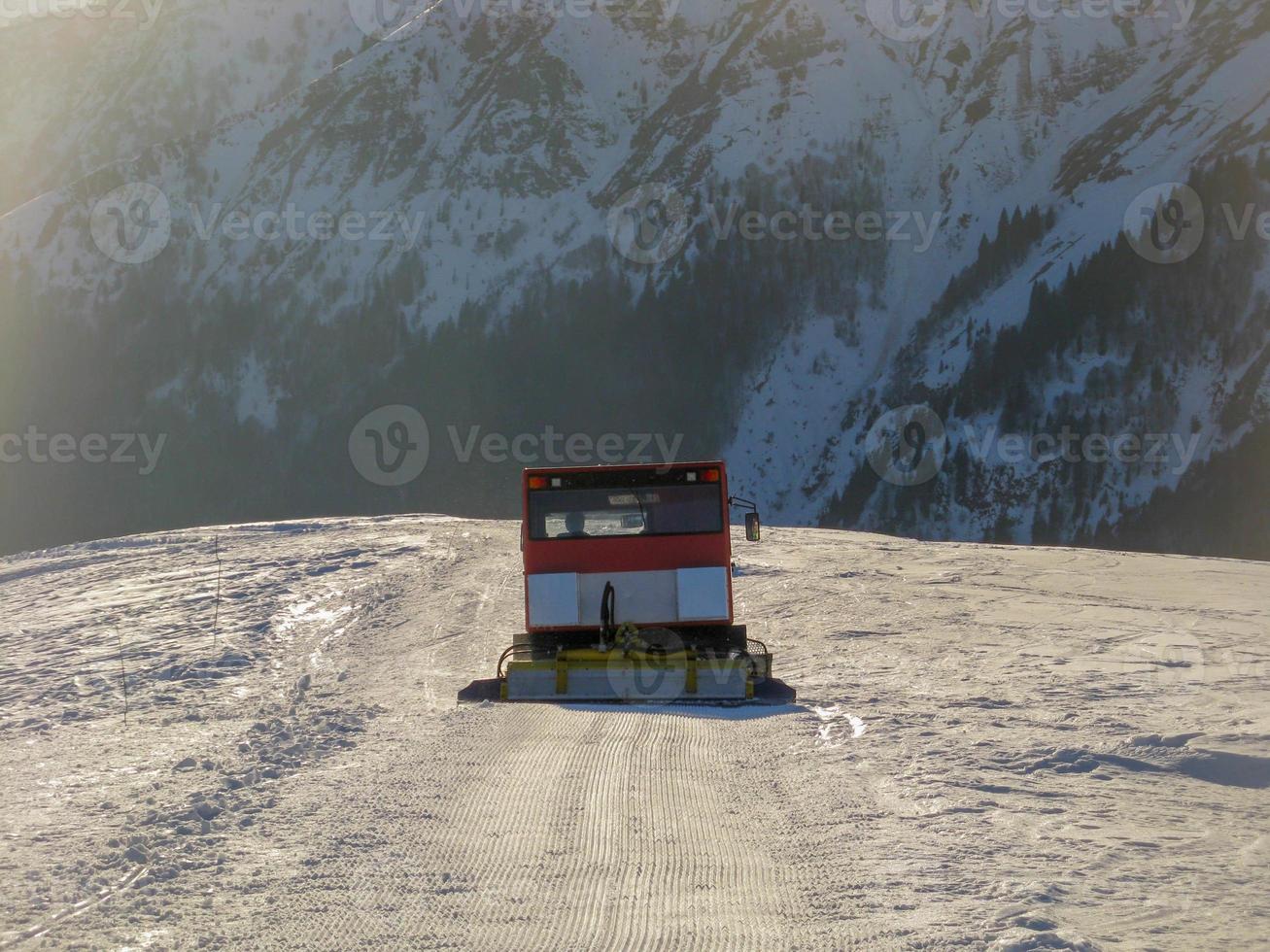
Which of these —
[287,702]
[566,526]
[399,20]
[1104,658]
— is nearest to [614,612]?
[566,526]

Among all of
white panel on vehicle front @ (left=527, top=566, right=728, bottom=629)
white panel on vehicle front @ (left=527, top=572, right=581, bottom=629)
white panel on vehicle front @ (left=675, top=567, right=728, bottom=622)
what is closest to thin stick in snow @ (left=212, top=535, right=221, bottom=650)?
white panel on vehicle front @ (left=527, top=572, right=581, bottom=629)

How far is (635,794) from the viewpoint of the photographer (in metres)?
8.39

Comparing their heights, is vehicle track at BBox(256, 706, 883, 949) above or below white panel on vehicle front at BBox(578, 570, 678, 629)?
below

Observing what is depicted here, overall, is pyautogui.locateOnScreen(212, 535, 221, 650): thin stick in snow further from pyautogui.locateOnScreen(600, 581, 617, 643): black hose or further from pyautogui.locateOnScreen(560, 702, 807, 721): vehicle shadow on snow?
pyautogui.locateOnScreen(560, 702, 807, 721): vehicle shadow on snow

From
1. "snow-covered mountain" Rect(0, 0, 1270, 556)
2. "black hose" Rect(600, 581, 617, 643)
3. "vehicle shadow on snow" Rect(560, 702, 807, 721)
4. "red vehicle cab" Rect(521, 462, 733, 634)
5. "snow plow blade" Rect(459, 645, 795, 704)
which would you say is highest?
"snow-covered mountain" Rect(0, 0, 1270, 556)

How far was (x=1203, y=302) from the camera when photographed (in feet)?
208

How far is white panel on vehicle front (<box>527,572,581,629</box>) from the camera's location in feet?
45.7

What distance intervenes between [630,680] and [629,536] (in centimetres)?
179

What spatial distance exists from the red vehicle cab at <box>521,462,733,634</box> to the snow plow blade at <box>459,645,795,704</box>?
40.8 inches

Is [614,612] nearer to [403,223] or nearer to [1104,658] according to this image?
[1104,658]

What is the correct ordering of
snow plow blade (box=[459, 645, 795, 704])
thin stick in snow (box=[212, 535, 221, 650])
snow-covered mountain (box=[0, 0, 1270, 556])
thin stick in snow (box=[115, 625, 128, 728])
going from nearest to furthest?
thin stick in snow (box=[115, 625, 128, 728]) → snow plow blade (box=[459, 645, 795, 704]) → thin stick in snow (box=[212, 535, 221, 650]) → snow-covered mountain (box=[0, 0, 1270, 556])

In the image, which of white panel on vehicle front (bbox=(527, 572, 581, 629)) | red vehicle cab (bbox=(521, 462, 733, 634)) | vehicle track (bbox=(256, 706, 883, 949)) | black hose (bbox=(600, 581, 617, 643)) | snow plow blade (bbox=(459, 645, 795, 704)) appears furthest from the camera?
red vehicle cab (bbox=(521, 462, 733, 634))

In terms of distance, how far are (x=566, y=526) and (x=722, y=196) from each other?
7290 centimetres

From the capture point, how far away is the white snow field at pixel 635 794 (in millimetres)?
5969
